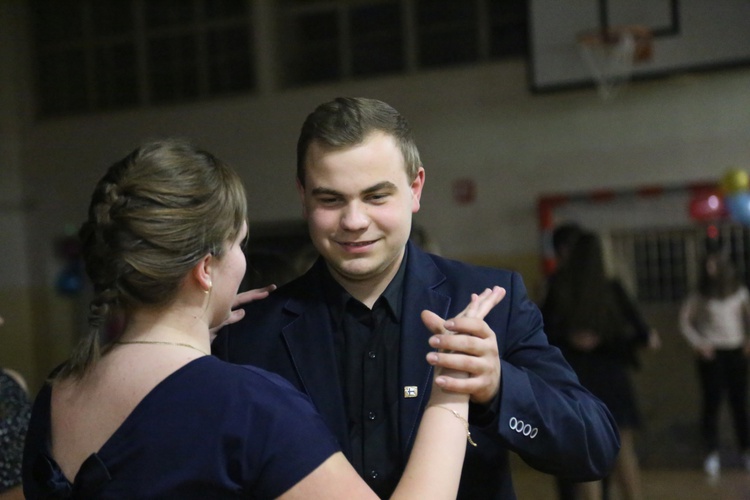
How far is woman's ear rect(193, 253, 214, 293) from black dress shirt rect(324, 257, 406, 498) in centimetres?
38

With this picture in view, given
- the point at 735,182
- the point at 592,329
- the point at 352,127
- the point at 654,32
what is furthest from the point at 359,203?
the point at 654,32

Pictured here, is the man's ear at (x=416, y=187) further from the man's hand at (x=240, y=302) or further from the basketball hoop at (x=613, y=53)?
the basketball hoop at (x=613, y=53)

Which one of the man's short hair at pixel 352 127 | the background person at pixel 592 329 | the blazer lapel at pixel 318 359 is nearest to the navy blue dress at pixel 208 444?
the blazer lapel at pixel 318 359

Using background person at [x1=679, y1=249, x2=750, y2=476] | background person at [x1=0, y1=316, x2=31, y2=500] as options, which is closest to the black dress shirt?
background person at [x1=0, y1=316, x2=31, y2=500]

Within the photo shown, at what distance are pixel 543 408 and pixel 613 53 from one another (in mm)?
7028

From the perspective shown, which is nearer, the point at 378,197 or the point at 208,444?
the point at 208,444

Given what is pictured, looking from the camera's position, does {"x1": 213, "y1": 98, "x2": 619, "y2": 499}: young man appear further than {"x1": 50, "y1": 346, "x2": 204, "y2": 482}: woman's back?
Yes

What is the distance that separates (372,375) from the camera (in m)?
1.80

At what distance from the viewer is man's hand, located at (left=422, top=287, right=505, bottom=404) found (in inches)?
60.3

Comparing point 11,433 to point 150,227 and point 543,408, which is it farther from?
point 543,408

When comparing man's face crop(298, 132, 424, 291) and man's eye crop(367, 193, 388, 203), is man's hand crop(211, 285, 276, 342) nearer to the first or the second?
man's face crop(298, 132, 424, 291)

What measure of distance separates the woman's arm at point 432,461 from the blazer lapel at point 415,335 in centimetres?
17

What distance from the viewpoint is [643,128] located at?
27.9ft

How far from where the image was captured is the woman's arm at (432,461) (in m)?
1.42
